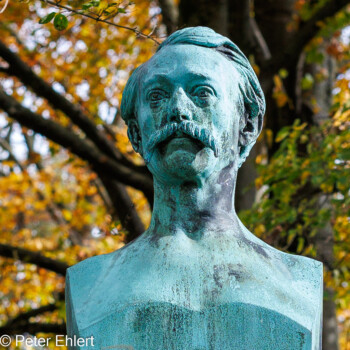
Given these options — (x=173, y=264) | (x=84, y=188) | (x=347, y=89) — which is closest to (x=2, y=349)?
(x=84, y=188)

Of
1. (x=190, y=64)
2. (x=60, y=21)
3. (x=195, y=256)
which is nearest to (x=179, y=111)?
(x=190, y=64)

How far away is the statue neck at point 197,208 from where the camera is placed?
412 centimetres

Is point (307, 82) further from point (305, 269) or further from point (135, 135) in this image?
point (305, 269)

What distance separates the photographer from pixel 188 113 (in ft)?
13.2

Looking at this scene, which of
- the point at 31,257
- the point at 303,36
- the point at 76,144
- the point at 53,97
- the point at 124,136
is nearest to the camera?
the point at 76,144

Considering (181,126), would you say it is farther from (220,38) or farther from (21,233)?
(21,233)

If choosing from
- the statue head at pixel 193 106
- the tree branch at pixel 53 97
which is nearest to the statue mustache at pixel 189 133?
the statue head at pixel 193 106

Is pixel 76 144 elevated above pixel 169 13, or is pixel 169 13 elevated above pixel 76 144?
pixel 169 13

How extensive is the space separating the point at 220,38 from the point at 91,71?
701 centimetres

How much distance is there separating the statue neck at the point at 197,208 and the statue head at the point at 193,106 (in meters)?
→ 0.08

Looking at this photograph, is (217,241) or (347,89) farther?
(347,89)

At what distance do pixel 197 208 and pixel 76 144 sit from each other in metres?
4.39

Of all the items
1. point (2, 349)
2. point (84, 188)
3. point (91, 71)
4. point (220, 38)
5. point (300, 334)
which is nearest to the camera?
point (300, 334)

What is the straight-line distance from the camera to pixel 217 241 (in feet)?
13.3
